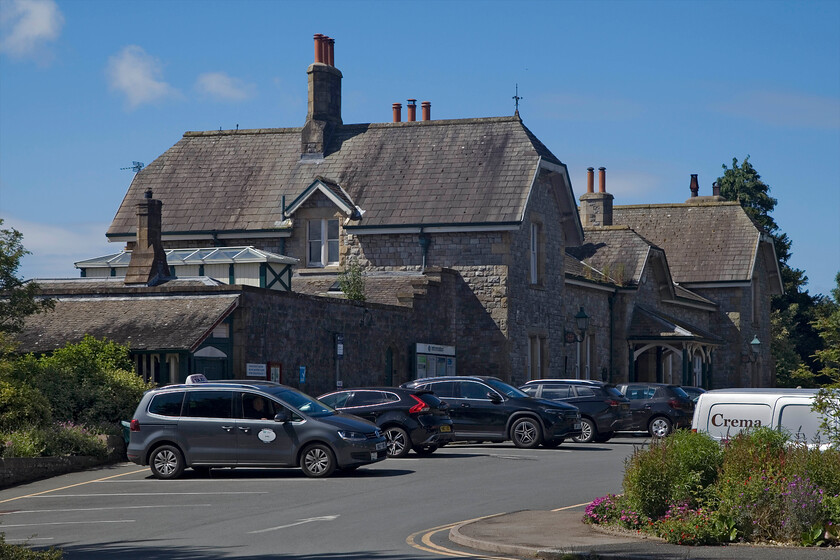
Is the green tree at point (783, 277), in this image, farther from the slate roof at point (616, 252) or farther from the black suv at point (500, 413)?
the black suv at point (500, 413)

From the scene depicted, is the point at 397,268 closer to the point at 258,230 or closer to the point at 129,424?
the point at 258,230

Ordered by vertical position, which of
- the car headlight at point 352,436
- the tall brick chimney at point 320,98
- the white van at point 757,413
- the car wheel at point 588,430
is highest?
the tall brick chimney at point 320,98

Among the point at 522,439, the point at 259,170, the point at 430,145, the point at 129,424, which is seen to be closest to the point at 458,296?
the point at 430,145

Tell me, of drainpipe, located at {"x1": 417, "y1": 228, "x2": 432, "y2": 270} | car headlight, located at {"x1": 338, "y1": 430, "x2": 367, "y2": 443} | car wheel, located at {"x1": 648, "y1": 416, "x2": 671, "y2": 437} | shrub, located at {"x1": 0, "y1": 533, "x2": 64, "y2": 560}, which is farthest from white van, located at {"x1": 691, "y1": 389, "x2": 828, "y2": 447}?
drainpipe, located at {"x1": 417, "y1": 228, "x2": 432, "y2": 270}

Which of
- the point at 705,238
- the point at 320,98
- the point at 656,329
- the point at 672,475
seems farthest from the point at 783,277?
the point at 672,475

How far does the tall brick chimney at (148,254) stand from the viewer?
3322cm

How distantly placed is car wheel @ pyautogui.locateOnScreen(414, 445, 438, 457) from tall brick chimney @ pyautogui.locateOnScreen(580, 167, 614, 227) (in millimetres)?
34196

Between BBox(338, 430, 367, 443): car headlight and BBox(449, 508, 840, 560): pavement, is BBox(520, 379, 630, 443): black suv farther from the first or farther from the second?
BBox(449, 508, 840, 560): pavement

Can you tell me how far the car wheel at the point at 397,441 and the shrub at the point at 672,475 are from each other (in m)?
10.2

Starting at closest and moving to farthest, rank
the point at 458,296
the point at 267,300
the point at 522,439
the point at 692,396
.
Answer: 1. the point at 522,439
2. the point at 267,300
3. the point at 692,396
4. the point at 458,296

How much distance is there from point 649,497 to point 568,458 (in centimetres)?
1046

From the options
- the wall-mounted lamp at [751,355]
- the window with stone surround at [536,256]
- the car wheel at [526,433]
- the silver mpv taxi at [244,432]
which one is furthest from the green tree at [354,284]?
the wall-mounted lamp at [751,355]

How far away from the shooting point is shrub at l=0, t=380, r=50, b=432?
78.0 feet

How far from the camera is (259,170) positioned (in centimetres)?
4272
